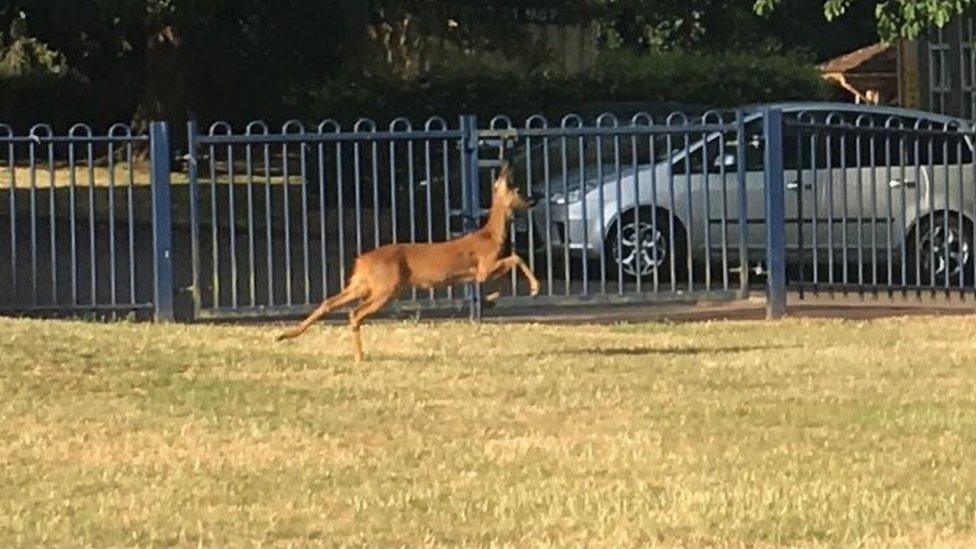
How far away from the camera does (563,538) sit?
7.80 metres

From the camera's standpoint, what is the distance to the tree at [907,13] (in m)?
16.9

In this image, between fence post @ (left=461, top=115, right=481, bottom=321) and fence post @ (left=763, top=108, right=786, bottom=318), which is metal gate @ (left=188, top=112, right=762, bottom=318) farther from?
fence post @ (left=763, top=108, right=786, bottom=318)

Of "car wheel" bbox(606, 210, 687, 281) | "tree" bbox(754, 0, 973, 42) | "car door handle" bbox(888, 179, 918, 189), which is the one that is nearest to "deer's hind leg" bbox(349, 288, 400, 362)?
"car wheel" bbox(606, 210, 687, 281)

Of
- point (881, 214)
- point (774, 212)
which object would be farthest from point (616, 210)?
point (881, 214)

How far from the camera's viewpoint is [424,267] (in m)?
13.0

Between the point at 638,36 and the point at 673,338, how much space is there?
33569 mm

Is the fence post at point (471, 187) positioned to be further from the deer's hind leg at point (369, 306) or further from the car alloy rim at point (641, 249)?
the deer's hind leg at point (369, 306)

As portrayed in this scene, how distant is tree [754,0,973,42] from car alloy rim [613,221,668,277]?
2.20 metres

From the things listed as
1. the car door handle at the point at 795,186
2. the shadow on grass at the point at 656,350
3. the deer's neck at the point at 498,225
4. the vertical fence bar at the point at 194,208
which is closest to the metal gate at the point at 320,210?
the vertical fence bar at the point at 194,208

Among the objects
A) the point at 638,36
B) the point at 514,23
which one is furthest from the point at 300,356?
the point at 638,36

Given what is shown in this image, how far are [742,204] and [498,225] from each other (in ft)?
10.4

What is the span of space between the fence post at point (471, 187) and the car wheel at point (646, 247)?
168cm

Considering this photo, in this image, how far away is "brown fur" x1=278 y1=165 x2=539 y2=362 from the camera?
12.8m

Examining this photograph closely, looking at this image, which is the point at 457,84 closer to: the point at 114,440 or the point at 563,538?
the point at 114,440
